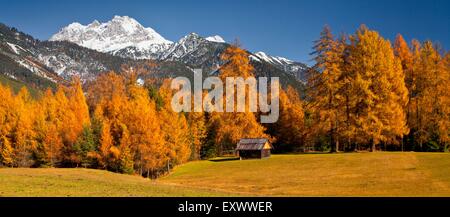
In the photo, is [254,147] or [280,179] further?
[254,147]

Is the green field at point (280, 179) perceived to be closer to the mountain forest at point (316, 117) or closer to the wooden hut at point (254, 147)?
the wooden hut at point (254, 147)

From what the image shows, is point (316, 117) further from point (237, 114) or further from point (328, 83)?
point (237, 114)

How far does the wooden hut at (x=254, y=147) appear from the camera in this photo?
220ft

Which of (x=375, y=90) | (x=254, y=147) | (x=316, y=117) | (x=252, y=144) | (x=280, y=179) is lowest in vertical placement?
(x=280, y=179)

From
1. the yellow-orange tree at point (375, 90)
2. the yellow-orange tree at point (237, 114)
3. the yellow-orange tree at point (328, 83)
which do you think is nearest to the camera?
the yellow-orange tree at point (375, 90)

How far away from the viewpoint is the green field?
30078mm

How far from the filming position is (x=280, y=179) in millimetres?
44562

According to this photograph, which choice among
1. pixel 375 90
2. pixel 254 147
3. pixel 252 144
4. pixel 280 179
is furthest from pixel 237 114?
pixel 280 179

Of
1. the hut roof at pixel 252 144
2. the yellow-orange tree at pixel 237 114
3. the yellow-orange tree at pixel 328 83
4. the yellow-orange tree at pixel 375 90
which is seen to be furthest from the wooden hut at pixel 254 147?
the yellow-orange tree at pixel 375 90

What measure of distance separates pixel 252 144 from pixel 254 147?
0.87m

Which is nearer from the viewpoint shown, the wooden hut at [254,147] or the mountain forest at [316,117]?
the mountain forest at [316,117]

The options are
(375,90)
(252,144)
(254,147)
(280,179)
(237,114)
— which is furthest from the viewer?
(237,114)

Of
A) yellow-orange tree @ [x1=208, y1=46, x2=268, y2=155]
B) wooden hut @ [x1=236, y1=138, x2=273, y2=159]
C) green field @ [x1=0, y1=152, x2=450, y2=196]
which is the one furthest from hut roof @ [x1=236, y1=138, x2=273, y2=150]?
green field @ [x1=0, y1=152, x2=450, y2=196]
